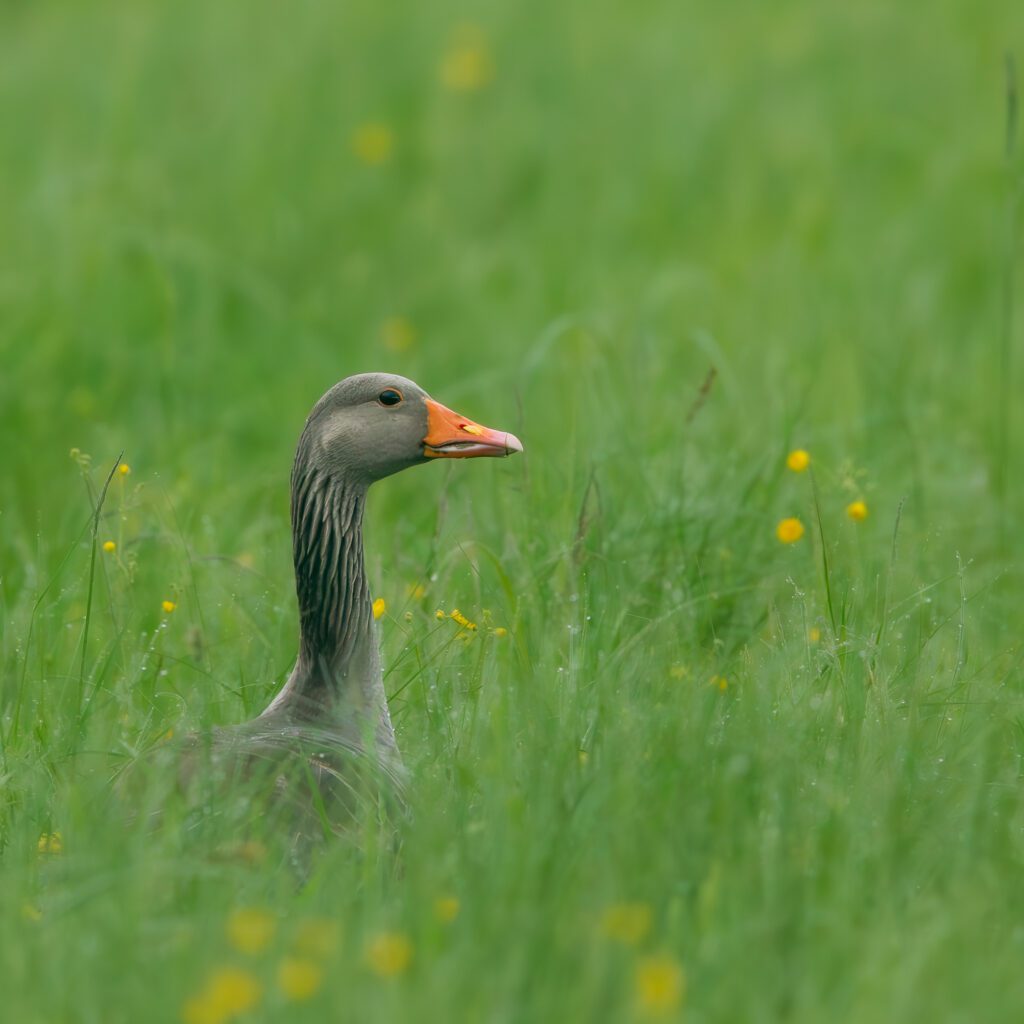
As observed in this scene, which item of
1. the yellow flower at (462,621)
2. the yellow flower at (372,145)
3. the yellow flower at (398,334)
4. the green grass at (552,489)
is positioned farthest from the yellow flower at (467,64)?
the yellow flower at (462,621)

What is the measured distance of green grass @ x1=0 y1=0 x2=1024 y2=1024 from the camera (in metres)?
2.95

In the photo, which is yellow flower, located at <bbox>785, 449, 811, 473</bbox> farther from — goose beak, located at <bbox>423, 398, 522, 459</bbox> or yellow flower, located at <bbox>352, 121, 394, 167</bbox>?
yellow flower, located at <bbox>352, 121, 394, 167</bbox>

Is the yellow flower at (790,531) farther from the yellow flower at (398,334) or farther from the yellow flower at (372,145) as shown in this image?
the yellow flower at (372,145)

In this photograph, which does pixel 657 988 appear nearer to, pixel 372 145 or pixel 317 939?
pixel 317 939

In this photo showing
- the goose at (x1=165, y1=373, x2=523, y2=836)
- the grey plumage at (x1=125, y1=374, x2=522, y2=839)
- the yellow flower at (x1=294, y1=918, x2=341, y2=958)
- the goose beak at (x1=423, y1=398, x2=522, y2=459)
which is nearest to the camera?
the yellow flower at (x1=294, y1=918, x2=341, y2=958)

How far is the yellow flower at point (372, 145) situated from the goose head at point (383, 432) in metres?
5.22

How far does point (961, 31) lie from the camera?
35.6 feet

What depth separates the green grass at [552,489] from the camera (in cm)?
295

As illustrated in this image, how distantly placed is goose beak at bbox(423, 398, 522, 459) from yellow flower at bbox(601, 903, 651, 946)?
1694 mm

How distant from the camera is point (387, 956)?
8.64 feet

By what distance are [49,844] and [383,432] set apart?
133 cm

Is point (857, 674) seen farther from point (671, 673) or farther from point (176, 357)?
point (176, 357)

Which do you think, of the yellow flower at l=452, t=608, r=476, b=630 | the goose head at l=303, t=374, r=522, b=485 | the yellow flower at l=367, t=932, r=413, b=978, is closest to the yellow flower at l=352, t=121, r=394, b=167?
the goose head at l=303, t=374, r=522, b=485

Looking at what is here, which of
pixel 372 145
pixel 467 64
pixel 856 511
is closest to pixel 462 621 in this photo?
pixel 856 511
